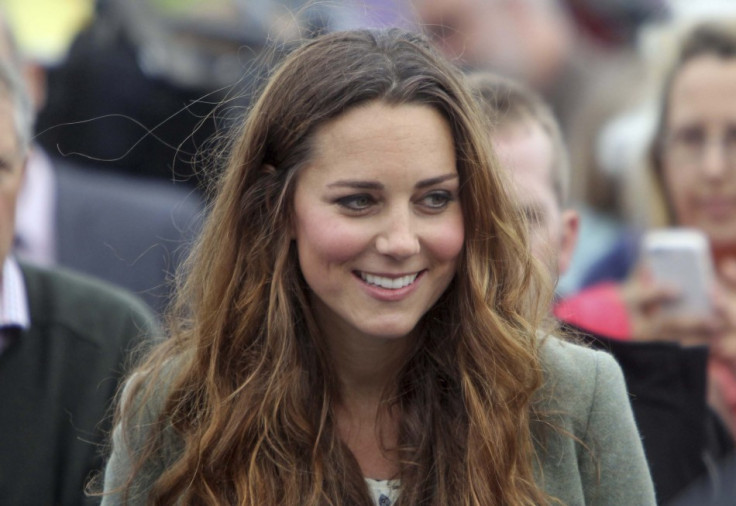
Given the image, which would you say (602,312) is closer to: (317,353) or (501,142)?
(501,142)

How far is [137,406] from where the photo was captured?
3.22 metres

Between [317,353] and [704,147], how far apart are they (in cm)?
197

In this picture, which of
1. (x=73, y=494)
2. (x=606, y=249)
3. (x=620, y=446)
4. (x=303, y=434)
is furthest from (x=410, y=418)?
(x=606, y=249)

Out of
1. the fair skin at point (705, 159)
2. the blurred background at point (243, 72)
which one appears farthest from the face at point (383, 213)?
the blurred background at point (243, 72)

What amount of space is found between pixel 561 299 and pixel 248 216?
930 millimetres

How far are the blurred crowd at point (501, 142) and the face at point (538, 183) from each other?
0.41 ft

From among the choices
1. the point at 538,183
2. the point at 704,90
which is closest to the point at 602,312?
the point at 538,183

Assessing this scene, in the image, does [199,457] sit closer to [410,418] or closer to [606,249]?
[410,418]

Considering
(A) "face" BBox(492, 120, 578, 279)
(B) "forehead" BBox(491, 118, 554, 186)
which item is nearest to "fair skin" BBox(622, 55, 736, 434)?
(A) "face" BBox(492, 120, 578, 279)

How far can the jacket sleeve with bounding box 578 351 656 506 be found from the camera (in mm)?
2994

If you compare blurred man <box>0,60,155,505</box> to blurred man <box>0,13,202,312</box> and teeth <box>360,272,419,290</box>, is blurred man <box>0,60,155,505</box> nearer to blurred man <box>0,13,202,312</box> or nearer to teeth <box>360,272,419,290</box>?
blurred man <box>0,13,202,312</box>

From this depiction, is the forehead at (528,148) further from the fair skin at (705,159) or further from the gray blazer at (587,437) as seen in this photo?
the gray blazer at (587,437)

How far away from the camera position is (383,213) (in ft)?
9.45

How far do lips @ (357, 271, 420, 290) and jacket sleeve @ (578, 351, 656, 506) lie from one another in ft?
1.65
